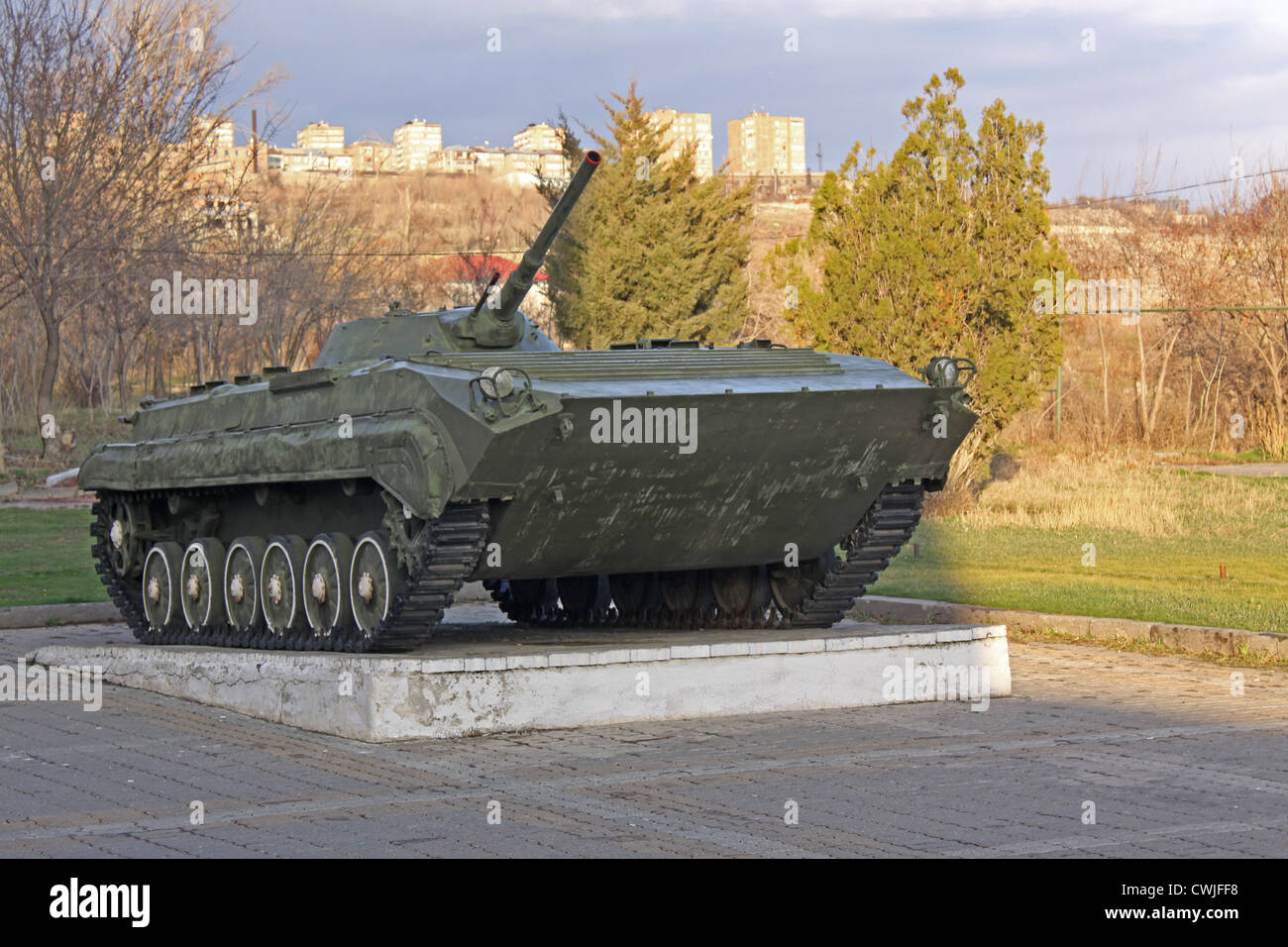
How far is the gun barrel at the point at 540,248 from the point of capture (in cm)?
1001

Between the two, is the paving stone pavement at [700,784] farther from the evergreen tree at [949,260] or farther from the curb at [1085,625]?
the evergreen tree at [949,260]

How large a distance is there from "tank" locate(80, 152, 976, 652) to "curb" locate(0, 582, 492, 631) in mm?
2813

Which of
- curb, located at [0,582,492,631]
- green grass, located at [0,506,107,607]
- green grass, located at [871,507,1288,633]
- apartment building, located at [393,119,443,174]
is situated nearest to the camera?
green grass, located at [871,507,1288,633]

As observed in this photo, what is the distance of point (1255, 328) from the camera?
33.1m

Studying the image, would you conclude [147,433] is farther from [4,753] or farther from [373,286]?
[373,286]

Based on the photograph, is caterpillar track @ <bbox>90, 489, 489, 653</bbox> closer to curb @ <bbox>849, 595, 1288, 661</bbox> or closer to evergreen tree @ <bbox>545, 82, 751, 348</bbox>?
curb @ <bbox>849, 595, 1288, 661</bbox>

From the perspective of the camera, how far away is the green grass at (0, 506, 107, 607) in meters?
16.6

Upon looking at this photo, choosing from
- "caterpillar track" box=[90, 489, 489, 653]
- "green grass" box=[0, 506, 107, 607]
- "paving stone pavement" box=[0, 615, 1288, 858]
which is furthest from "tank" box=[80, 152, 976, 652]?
"green grass" box=[0, 506, 107, 607]

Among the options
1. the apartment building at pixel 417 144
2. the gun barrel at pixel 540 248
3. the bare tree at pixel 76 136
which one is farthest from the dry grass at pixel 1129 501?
the apartment building at pixel 417 144

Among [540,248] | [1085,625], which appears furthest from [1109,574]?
[540,248]

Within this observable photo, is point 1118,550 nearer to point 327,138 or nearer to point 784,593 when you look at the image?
point 784,593

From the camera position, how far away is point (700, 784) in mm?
7496
